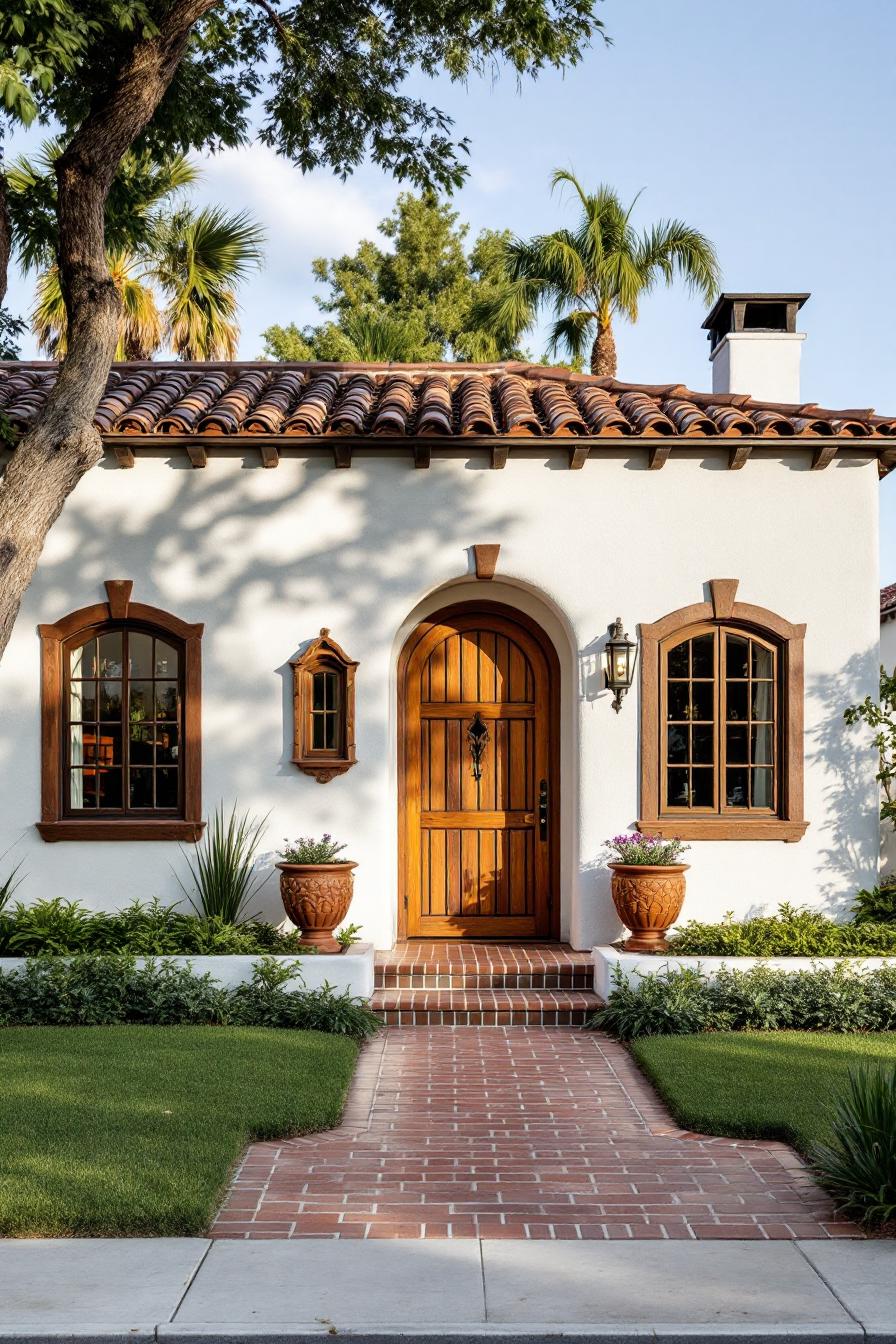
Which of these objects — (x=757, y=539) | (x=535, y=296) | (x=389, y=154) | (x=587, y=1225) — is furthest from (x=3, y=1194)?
(x=535, y=296)

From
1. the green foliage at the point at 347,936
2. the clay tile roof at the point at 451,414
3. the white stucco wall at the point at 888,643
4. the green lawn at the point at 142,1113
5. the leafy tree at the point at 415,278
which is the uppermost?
the leafy tree at the point at 415,278

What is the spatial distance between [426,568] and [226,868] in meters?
2.94

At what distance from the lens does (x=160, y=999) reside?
8.66 meters

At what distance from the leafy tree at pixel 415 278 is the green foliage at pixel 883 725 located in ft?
66.2

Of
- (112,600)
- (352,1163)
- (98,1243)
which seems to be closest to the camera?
(98,1243)

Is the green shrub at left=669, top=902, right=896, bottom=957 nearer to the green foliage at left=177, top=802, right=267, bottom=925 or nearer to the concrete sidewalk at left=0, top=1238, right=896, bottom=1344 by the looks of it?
the green foliage at left=177, top=802, right=267, bottom=925

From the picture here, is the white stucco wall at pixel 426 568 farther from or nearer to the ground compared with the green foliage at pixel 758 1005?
farther from the ground

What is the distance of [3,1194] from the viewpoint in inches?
203

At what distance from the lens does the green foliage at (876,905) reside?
976 cm

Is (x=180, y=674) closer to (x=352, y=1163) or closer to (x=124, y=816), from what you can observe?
(x=124, y=816)

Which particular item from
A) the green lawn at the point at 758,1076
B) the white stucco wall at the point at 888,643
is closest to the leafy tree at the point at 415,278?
the white stucco wall at the point at 888,643

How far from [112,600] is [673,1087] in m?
5.88

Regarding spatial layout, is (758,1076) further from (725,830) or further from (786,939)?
(725,830)

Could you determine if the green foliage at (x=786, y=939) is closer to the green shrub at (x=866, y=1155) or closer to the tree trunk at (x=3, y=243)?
the green shrub at (x=866, y=1155)
